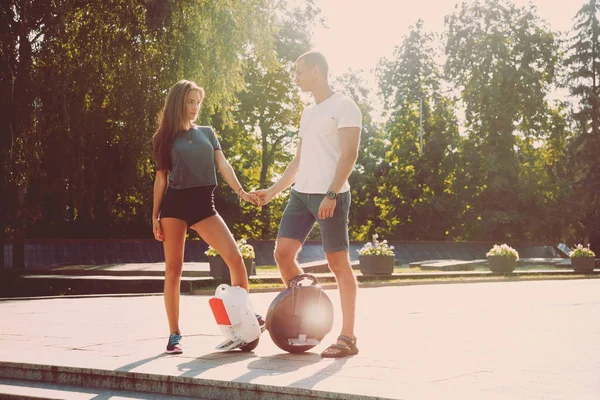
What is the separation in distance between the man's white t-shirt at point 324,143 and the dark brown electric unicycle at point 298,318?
2.28 feet

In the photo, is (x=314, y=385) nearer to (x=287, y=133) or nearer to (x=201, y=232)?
(x=201, y=232)

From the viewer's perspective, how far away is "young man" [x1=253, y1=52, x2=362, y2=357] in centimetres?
607

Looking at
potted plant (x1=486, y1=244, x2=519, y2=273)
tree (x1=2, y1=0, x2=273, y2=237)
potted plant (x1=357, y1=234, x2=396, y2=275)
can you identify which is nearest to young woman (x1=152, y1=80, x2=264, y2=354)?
tree (x1=2, y1=0, x2=273, y2=237)

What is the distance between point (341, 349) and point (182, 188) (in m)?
1.66

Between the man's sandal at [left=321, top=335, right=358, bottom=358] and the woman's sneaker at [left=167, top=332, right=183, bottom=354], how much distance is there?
1.07 m

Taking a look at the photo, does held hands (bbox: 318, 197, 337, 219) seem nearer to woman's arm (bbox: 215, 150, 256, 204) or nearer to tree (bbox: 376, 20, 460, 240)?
woman's arm (bbox: 215, 150, 256, 204)

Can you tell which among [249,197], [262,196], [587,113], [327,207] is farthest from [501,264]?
[587,113]

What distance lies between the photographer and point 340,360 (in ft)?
19.2

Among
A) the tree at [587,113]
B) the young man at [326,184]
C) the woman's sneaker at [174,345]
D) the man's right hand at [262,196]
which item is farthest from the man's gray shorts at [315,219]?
the tree at [587,113]

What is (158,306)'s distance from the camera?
1185 cm

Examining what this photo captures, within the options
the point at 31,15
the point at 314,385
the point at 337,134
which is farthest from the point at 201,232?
the point at 31,15

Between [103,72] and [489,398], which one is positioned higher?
[103,72]

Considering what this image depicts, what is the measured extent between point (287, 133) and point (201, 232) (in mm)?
41321

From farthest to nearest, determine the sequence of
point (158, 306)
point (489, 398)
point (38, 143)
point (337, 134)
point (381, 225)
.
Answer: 1. point (381, 225)
2. point (38, 143)
3. point (158, 306)
4. point (337, 134)
5. point (489, 398)
